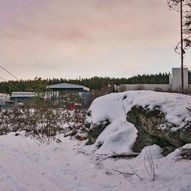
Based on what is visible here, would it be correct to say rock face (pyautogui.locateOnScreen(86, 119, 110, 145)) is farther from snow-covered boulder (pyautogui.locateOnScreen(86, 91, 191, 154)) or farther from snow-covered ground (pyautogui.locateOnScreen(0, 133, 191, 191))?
snow-covered ground (pyautogui.locateOnScreen(0, 133, 191, 191))

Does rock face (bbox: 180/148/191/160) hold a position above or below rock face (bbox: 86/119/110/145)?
above

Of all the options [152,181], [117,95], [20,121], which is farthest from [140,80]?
[152,181]

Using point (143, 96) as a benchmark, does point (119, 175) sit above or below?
A: below

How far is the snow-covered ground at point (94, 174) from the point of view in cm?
790

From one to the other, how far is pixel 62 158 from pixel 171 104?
157 inches

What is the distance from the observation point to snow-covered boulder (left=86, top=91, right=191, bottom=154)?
9.86 meters

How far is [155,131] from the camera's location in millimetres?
10570

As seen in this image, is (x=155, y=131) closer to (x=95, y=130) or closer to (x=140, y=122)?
(x=140, y=122)

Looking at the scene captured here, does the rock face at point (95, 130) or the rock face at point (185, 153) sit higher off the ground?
the rock face at point (185, 153)

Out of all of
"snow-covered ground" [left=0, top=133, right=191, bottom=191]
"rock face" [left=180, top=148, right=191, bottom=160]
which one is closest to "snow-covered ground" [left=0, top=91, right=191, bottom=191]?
"snow-covered ground" [left=0, top=133, right=191, bottom=191]

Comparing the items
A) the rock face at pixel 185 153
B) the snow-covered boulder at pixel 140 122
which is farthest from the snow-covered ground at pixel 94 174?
the snow-covered boulder at pixel 140 122

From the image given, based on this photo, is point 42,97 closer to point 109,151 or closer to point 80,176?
point 109,151

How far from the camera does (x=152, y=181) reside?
8.00 m

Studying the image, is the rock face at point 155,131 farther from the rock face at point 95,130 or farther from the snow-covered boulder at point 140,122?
the rock face at point 95,130
